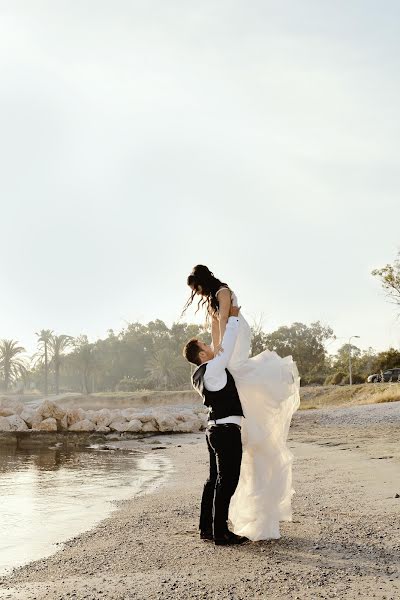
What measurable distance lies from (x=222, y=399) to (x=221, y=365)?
31cm

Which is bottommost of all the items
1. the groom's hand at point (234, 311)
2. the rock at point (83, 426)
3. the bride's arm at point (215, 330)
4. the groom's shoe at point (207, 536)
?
the rock at point (83, 426)

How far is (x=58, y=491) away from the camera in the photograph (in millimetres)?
10641

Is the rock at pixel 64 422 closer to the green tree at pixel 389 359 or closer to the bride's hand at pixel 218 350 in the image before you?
the bride's hand at pixel 218 350

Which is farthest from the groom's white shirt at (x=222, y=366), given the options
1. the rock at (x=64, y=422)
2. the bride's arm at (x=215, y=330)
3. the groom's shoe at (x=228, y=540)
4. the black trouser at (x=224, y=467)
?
the rock at (x=64, y=422)

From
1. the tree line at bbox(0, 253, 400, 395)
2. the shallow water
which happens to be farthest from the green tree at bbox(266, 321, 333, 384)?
the shallow water

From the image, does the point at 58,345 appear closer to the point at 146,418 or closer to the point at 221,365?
the point at 146,418

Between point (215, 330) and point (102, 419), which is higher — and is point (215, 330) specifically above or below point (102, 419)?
above

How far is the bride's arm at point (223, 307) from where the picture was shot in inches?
227

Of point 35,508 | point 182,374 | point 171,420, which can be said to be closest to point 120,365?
point 182,374

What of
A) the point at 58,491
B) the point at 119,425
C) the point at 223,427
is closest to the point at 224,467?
the point at 223,427

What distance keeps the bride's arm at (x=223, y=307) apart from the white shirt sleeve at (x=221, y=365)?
0.28ft

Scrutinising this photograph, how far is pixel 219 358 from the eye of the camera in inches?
222

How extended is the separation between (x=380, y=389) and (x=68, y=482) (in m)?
27.1

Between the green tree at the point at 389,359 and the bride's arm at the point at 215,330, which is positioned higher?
the green tree at the point at 389,359
